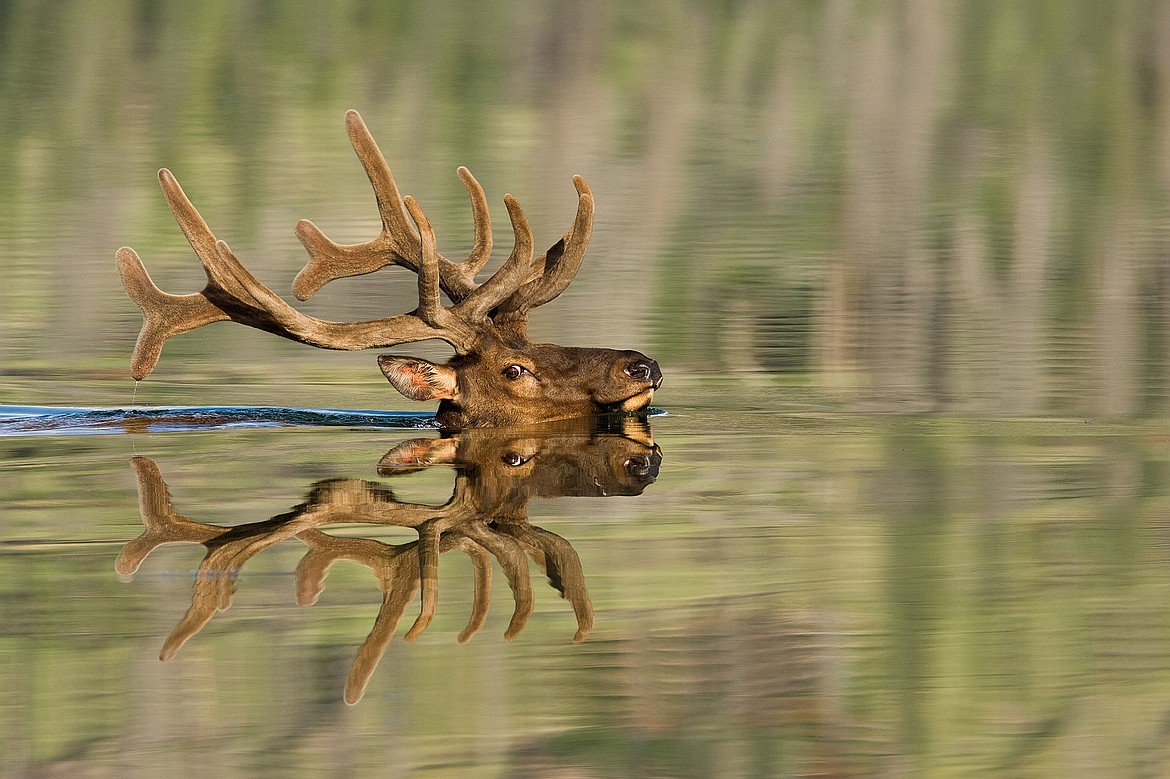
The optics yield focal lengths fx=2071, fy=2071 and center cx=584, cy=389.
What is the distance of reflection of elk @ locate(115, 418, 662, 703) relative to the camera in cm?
683

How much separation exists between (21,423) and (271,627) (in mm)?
5502

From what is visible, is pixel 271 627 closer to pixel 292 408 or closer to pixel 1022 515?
pixel 1022 515

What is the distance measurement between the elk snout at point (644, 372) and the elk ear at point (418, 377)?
967mm

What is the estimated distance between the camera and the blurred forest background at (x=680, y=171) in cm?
1559

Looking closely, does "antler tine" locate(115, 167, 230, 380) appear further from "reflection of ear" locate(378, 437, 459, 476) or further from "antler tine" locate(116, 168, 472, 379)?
"reflection of ear" locate(378, 437, 459, 476)

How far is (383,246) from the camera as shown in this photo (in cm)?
1188

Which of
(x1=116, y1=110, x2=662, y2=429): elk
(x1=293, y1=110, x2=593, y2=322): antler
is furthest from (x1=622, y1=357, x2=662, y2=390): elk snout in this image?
(x1=293, y1=110, x2=593, y2=322): antler

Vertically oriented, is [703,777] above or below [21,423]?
below

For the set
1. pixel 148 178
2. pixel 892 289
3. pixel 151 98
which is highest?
pixel 151 98

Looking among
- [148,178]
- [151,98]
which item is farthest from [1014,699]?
[151,98]

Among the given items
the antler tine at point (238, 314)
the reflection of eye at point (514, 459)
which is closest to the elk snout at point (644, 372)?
the antler tine at point (238, 314)

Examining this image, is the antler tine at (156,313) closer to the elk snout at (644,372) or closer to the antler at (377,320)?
the antler at (377,320)

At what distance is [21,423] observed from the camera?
1161 cm

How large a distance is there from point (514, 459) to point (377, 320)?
5.58 ft
